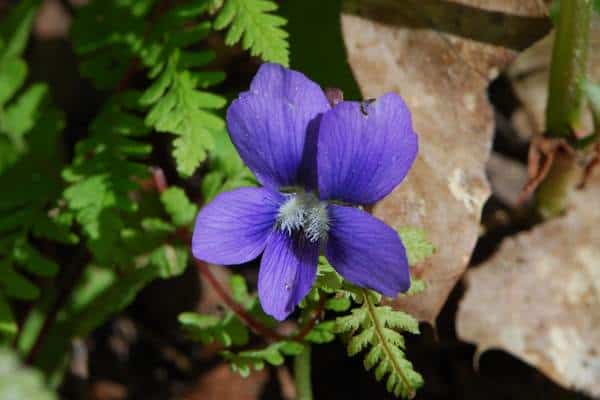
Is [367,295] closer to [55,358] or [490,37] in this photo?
[490,37]

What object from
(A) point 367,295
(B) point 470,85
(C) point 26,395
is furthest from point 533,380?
(C) point 26,395

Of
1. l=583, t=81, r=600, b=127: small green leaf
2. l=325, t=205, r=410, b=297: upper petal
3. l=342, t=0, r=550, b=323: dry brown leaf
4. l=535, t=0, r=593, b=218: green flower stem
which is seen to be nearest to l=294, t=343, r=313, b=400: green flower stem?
l=342, t=0, r=550, b=323: dry brown leaf

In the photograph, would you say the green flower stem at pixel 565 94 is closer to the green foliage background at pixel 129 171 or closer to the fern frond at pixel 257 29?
the green foliage background at pixel 129 171

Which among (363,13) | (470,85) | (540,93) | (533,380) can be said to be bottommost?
(533,380)

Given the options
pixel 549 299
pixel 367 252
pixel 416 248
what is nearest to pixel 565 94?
pixel 549 299

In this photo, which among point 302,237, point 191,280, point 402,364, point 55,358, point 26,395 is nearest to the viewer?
point 402,364

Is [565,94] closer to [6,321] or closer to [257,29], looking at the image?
[257,29]

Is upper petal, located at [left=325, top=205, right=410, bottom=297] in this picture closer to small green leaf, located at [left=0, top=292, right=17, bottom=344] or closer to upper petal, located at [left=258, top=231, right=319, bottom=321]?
upper petal, located at [left=258, top=231, right=319, bottom=321]

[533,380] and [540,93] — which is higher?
[540,93]
